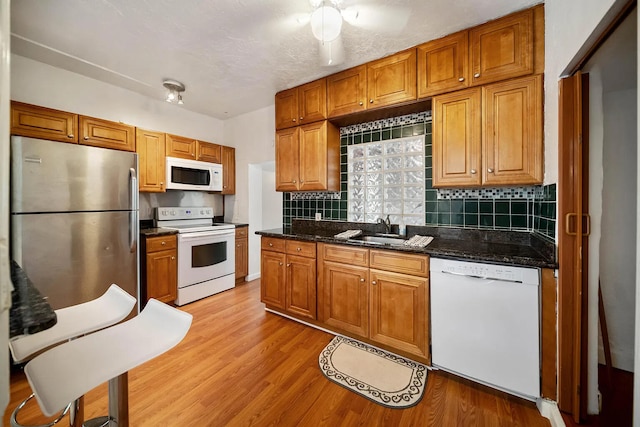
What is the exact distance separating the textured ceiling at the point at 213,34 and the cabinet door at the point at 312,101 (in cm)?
10

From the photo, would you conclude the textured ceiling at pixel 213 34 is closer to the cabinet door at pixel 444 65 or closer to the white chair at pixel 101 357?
the cabinet door at pixel 444 65

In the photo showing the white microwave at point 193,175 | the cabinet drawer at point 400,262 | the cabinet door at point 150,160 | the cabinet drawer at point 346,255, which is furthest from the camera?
the white microwave at point 193,175

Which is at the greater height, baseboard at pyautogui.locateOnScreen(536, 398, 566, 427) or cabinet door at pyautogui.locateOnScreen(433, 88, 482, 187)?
cabinet door at pyautogui.locateOnScreen(433, 88, 482, 187)

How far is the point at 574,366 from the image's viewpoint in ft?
4.47

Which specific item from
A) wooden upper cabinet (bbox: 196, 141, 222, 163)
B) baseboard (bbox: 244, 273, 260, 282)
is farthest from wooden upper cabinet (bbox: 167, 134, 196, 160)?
baseboard (bbox: 244, 273, 260, 282)

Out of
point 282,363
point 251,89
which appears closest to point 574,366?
point 282,363

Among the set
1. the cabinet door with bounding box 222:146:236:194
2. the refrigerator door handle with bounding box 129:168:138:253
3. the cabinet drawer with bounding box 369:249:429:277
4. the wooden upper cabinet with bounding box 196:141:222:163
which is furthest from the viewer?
the cabinet door with bounding box 222:146:236:194

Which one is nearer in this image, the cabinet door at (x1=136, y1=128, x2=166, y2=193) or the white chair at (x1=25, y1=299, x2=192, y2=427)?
the white chair at (x1=25, y1=299, x2=192, y2=427)

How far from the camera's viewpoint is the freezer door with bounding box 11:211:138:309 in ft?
6.28

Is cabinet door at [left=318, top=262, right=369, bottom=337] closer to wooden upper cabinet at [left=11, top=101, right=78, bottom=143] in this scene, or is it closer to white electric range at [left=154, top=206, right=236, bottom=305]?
white electric range at [left=154, top=206, right=236, bottom=305]

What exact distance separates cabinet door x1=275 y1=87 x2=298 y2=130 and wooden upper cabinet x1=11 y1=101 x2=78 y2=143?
199 cm

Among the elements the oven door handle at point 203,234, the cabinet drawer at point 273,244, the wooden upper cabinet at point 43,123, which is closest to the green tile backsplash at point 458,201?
the cabinet drawer at point 273,244

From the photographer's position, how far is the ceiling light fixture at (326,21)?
157cm

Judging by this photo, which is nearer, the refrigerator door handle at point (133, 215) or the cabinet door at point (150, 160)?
the refrigerator door handle at point (133, 215)
